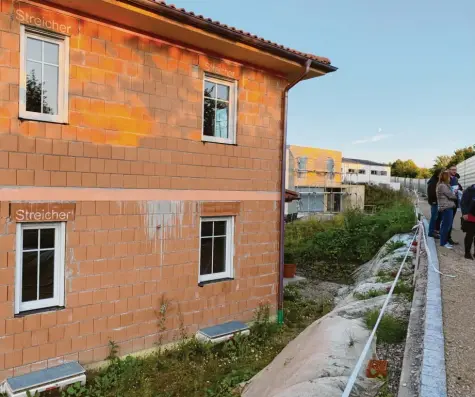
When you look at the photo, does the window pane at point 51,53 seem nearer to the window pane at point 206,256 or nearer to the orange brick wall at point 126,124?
the orange brick wall at point 126,124

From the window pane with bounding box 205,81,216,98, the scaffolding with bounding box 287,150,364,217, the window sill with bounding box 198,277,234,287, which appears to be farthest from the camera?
the scaffolding with bounding box 287,150,364,217

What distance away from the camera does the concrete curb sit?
10.5 feet

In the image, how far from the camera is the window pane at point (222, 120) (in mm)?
8430

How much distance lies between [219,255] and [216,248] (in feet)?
0.57

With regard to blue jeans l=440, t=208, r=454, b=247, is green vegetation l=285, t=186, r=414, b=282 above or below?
below

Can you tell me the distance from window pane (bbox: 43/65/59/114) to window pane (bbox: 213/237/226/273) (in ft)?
13.0

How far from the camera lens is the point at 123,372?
6.50 meters

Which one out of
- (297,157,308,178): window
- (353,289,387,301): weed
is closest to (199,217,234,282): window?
(353,289,387,301): weed

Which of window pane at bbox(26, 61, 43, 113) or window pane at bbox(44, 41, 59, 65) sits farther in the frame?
window pane at bbox(44, 41, 59, 65)

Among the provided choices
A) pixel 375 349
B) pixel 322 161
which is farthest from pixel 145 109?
pixel 322 161

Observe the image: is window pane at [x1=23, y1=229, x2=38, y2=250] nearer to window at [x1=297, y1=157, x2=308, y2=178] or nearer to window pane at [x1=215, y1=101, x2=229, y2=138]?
window pane at [x1=215, y1=101, x2=229, y2=138]

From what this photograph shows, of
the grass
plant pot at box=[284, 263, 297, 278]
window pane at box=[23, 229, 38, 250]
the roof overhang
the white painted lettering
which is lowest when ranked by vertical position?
the grass

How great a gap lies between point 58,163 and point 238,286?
172 inches

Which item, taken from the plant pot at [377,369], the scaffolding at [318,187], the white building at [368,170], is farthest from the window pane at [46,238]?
the white building at [368,170]
